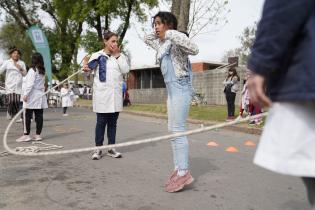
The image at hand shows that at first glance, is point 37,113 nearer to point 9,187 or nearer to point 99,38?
point 9,187

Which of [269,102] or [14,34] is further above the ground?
[14,34]

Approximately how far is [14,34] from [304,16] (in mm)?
54529

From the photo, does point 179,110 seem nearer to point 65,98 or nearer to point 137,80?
point 65,98

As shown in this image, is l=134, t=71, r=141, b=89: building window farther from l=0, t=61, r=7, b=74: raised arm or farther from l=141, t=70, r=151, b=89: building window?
l=0, t=61, r=7, b=74: raised arm

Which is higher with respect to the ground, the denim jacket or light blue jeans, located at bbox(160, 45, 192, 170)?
the denim jacket

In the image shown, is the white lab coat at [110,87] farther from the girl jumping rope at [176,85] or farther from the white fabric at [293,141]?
the white fabric at [293,141]

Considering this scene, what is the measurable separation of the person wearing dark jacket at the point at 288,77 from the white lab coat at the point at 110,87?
15.4 ft

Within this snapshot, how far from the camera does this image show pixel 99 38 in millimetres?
30188

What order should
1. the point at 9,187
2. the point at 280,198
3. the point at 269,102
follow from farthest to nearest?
1. the point at 9,187
2. the point at 280,198
3. the point at 269,102

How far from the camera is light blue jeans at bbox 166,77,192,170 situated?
4.46 metres

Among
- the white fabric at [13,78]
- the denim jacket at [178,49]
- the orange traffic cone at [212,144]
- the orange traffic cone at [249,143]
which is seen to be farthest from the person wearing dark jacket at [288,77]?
the white fabric at [13,78]

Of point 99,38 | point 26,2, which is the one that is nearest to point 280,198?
point 99,38

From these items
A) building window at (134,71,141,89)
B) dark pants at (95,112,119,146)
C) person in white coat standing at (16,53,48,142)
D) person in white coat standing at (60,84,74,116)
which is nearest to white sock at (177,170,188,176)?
dark pants at (95,112,119,146)

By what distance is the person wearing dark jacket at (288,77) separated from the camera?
66.3 inches
